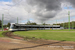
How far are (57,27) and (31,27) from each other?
22011mm

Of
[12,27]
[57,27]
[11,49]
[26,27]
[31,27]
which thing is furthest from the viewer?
[57,27]

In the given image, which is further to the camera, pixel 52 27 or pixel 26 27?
pixel 52 27

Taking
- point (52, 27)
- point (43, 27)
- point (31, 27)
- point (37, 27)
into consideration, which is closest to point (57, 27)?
point (52, 27)

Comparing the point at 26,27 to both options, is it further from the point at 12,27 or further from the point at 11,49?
the point at 11,49

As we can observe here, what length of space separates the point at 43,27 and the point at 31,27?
402 inches

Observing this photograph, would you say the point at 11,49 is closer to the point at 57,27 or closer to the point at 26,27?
the point at 26,27

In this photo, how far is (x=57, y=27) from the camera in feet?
190

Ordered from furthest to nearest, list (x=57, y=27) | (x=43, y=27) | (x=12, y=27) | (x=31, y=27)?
(x=57, y=27), (x=43, y=27), (x=31, y=27), (x=12, y=27)

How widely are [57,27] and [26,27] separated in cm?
2625

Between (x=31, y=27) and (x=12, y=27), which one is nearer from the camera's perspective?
(x=12, y=27)

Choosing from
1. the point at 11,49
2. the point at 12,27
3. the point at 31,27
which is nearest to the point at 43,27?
the point at 31,27

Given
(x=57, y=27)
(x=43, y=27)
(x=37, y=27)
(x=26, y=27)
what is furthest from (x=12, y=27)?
(x=57, y=27)

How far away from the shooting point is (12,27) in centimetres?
3331

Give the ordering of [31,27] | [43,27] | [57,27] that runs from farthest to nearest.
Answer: [57,27]
[43,27]
[31,27]
